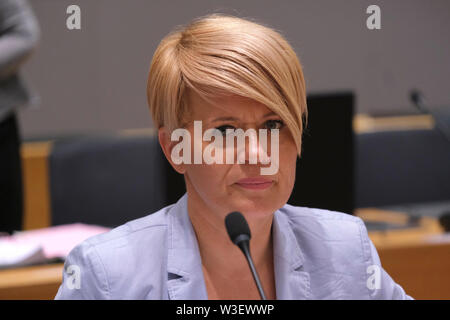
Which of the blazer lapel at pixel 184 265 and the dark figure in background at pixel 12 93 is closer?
the blazer lapel at pixel 184 265

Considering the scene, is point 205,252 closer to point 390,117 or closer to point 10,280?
point 10,280

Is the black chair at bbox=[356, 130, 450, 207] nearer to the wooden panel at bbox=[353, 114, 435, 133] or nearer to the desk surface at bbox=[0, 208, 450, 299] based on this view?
the wooden panel at bbox=[353, 114, 435, 133]

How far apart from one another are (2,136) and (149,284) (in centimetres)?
122

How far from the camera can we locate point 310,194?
1.63m

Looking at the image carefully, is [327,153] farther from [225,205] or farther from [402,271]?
[225,205]

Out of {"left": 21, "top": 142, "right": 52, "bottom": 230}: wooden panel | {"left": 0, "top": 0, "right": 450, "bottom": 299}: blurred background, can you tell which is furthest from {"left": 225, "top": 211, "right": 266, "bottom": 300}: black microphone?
{"left": 21, "top": 142, "right": 52, "bottom": 230}: wooden panel

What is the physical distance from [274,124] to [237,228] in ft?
0.50

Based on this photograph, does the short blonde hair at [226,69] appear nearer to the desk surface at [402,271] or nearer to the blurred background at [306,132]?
the blurred background at [306,132]

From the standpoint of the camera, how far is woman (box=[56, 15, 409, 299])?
824 millimetres

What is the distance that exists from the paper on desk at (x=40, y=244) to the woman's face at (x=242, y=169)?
0.72 metres

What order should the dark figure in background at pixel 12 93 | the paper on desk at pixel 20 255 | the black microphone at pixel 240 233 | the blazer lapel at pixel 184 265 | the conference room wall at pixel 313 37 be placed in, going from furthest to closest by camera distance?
the dark figure in background at pixel 12 93, the paper on desk at pixel 20 255, the conference room wall at pixel 313 37, the blazer lapel at pixel 184 265, the black microphone at pixel 240 233

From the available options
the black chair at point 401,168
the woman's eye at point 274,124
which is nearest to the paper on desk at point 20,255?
the woman's eye at point 274,124

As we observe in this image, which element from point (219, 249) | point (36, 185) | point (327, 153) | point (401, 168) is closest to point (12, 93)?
point (36, 185)

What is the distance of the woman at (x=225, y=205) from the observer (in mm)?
824
